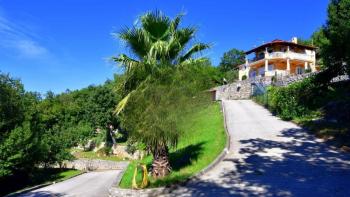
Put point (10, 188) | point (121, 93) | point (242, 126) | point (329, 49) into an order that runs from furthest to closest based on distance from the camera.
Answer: point (10, 188), point (329, 49), point (242, 126), point (121, 93)

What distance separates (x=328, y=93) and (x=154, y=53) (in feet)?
59.9

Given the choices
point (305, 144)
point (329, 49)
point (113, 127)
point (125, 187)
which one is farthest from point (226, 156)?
point (113, 127)

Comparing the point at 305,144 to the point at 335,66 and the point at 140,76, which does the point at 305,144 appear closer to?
the point at 140,76

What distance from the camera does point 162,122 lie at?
12.6 metres

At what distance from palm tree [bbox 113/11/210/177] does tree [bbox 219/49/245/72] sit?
249 feet

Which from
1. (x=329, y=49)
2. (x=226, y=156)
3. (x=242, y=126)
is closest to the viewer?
(x=226, y=156)

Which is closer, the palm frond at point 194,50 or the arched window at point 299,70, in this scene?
the palm frond at point 194,50

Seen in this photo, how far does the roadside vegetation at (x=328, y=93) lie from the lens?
898 inches

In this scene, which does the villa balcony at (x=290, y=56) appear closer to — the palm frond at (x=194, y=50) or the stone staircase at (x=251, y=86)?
the stone staircase at (x=251, y=86)

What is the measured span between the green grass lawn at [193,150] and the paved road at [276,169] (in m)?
0.58

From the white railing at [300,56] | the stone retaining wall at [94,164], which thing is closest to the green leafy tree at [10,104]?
the stone retaining wall at [94,164]

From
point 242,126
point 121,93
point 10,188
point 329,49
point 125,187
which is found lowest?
point 10,188

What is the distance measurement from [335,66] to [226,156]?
1585 cm

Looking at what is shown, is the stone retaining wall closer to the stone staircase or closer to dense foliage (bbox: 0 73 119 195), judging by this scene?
dense foliage (bbox: 0 73 119 195)
